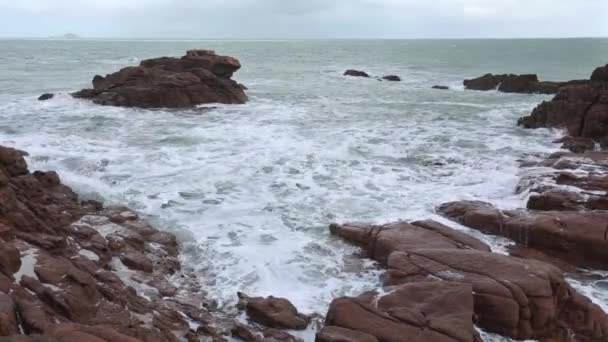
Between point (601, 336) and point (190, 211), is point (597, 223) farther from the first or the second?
point (190, 211)

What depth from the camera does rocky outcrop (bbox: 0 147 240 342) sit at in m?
5.82

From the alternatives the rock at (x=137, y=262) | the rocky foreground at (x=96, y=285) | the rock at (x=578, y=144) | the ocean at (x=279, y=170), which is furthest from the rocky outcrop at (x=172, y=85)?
the rock at (x=137, y=262)

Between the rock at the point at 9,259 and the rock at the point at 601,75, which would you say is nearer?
the rock at the point at 9,259

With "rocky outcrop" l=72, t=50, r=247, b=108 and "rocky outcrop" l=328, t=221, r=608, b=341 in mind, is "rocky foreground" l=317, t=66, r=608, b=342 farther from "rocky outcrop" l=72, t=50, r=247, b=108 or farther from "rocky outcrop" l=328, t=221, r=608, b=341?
"rocky outcrop" l=72, t=50, r=247, b=108

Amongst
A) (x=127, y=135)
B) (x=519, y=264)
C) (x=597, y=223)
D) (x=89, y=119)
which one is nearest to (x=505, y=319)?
(x=519, y=264)

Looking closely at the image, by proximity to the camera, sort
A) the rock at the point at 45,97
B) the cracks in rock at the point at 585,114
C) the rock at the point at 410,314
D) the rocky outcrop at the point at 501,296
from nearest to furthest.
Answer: the rock at the point at 410,314, the rocky outcrop at the point at 501,296, the cracks in rock at the point at 585,114, the rock at the point at 45,97

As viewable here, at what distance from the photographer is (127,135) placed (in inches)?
774

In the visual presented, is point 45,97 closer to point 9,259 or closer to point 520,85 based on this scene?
point 9,259

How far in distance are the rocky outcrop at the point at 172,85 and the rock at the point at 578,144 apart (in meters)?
17.2

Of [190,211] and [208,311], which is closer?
[208,311]

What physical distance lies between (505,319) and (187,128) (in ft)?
53.9

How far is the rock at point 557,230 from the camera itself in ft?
31.9

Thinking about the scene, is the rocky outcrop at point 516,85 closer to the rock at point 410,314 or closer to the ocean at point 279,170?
the ocean at point 279,170

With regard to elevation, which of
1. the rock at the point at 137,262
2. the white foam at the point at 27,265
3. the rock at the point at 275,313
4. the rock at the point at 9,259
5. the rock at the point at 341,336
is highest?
the rock at the point at 9,259
